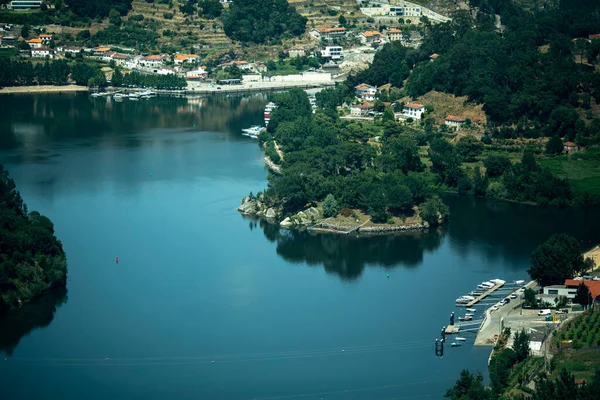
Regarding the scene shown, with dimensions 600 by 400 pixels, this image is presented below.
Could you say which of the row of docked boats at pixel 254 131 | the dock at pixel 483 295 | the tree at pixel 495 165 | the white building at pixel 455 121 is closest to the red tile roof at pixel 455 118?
the white building at pixel 455 121

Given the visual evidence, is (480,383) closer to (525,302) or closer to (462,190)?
(525,302)

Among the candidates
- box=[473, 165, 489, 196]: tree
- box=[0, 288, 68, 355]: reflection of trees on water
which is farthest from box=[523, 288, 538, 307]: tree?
box=[0, 288, 68, 355]: reflection of trees on water

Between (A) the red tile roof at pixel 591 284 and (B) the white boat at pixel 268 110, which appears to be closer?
(A) the red tile roof at pixel 591 284

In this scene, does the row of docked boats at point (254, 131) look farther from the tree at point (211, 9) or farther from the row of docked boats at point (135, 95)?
the tree at point (211, 9)

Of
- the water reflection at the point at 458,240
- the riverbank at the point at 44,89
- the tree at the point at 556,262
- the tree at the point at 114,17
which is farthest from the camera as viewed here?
the tree at the point at 114,17

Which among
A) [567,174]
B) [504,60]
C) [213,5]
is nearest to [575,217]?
[567,174]

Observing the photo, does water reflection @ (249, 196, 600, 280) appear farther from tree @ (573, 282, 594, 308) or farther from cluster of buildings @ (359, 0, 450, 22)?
cluster of buildings @ (359, 0, 450, 22)

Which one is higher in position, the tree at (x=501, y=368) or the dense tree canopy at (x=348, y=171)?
A: the dense tree canopy at (x=348, y=171)

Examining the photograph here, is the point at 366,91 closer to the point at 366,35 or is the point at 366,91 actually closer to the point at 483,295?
the point at 366,35
